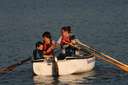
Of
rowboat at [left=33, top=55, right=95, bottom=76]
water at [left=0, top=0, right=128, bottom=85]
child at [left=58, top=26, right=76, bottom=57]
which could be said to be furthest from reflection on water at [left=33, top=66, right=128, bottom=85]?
child at [left=58, top=26, right=76, bottom=57]

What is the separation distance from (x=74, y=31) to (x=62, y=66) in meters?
19.5

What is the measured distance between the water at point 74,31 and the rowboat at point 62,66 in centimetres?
28

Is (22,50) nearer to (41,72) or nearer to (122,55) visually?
(122,55)

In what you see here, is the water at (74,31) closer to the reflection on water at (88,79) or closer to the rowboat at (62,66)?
the reflection on water at (88,79)

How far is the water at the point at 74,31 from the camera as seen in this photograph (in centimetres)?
2986

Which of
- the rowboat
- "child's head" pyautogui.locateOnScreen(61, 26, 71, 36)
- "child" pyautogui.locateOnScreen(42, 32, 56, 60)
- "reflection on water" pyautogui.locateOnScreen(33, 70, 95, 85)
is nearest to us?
"reflection on water" pyautogui.locateOnScreen(33, 70, 95, 85)

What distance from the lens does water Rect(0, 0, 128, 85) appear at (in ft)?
98.0

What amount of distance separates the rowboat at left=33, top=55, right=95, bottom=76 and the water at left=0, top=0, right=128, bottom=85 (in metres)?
0.28

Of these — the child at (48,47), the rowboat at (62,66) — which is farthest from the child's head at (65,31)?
the rowboat at (62,66)

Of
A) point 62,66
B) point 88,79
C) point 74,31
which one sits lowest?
point 88,79

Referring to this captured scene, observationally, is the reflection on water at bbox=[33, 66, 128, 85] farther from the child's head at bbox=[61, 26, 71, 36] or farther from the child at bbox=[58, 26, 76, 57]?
the child's head at bbox=[61, 26, 71, 36]

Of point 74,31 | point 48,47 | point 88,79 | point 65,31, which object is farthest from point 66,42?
point 74,31

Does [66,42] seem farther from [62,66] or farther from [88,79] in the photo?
[88,79]

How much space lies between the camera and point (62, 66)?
96.4 feet
